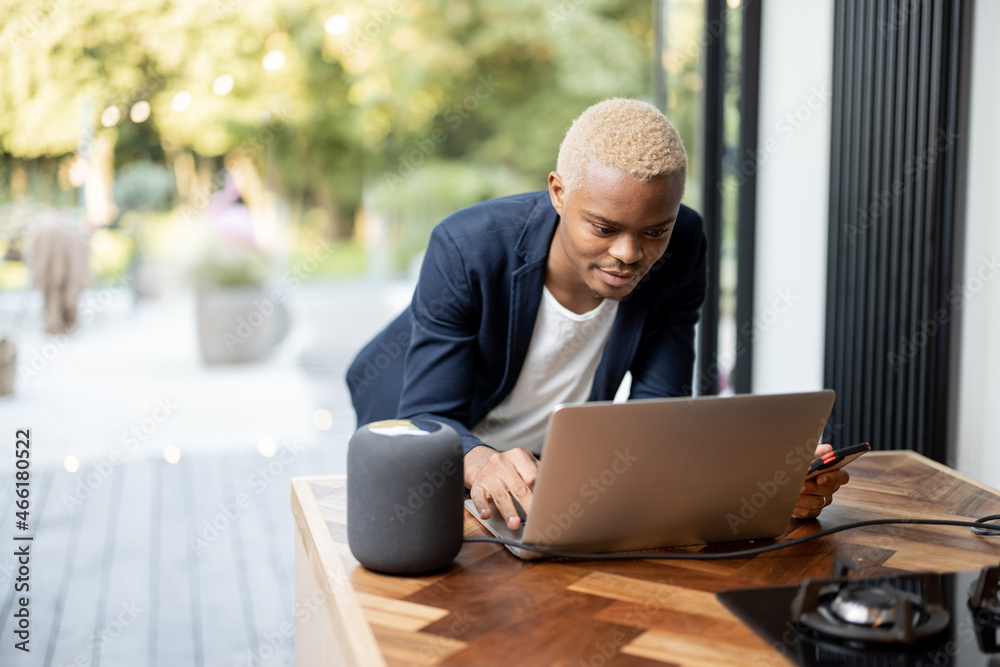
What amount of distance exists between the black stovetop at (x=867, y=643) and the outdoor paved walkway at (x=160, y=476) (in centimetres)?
62

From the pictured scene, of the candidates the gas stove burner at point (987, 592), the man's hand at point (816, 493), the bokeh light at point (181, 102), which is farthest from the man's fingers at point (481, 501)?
the bokeh light at point (181, 102)

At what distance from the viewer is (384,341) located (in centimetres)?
169

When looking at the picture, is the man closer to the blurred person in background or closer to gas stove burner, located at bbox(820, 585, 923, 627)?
gas stove burner, located at bbox(820, 585, 923, 627)

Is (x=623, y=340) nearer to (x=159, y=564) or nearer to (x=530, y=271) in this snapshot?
(x=530, y=271)

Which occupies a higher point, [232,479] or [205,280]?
[205,280]

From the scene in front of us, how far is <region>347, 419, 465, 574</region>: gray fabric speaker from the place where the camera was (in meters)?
0.91

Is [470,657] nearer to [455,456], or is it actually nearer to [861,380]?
[455,456]

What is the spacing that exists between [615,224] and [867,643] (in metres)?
0.59

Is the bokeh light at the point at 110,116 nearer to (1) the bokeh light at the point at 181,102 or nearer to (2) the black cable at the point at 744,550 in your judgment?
(1) the bokeh light at the point at 181,102

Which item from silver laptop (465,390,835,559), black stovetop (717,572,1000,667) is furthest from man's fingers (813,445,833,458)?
black stovetop (717,572,1000,667)

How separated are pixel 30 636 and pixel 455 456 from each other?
193cm

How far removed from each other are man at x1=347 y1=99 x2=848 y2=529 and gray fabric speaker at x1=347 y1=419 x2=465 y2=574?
0.14 m

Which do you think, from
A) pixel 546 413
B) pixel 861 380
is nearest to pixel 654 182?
pixel 546 413

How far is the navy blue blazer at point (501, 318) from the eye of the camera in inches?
54.5
